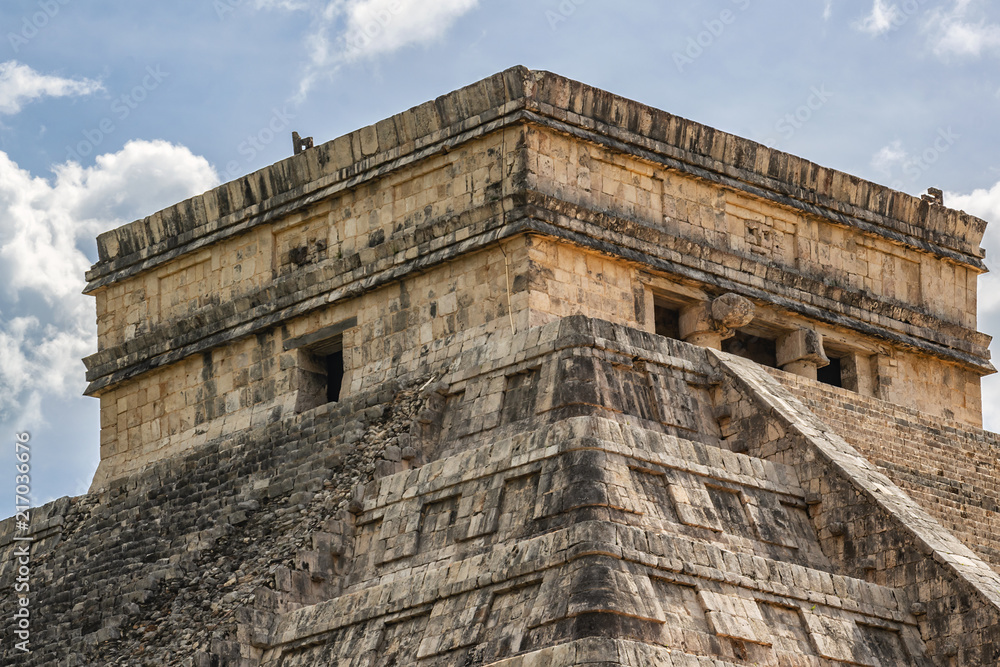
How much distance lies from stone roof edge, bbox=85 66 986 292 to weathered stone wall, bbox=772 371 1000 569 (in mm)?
3440

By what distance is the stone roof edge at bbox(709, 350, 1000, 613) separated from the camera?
64.5 feet

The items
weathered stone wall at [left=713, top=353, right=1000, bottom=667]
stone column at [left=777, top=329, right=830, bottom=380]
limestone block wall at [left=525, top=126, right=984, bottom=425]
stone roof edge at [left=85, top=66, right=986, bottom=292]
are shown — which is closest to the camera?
weathered stone wall at [left=713, top=353, right=1000, bottom=667]

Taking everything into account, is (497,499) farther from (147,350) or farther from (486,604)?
(147,350)

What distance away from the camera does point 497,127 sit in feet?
80.3

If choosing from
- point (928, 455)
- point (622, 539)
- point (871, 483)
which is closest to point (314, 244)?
point (928, 455)

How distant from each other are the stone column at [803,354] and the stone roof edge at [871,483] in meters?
2.89

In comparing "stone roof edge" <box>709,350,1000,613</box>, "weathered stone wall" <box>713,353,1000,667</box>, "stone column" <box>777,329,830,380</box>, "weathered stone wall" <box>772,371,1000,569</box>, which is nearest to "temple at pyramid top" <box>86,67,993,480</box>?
"stone column" <box>777,329,830,380</box>

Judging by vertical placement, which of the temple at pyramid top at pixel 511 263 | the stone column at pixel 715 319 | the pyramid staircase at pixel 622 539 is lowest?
the pyramid staircase at pixel 622 539

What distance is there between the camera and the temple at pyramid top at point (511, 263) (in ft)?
79.9

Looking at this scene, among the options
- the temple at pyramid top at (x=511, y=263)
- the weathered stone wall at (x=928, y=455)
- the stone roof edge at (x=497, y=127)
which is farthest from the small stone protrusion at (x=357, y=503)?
the weathered stone wall at (x=928, y=455)

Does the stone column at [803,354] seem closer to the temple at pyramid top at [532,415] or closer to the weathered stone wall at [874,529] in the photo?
the temple at pyramid top at [532,415]

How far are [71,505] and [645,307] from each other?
26.7ft

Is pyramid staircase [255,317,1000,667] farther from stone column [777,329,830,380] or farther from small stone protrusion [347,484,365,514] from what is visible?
stone column [777,329,830,380]

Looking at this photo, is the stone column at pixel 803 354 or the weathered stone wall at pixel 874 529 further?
the stone column at pixel 803 354
